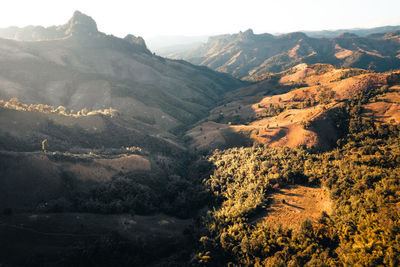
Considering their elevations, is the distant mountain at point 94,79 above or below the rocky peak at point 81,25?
below

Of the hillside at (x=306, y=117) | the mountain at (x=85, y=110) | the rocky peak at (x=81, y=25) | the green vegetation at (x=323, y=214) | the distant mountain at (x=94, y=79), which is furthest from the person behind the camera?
the rocky peak at (x=81, y=25)

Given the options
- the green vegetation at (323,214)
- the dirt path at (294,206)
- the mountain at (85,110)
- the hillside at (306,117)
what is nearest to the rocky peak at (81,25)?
the mountain at (85,110)

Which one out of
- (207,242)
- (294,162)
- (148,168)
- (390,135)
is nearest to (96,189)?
(148,168)

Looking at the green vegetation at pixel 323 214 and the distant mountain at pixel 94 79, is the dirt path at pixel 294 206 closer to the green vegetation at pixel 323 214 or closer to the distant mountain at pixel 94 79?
the green vegetation at pixel 323 214

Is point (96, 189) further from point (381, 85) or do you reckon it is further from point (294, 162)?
point (381, 85)

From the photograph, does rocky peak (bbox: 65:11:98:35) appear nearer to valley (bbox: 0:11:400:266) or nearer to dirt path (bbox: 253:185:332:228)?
valley (bbox: 0:11:400:266)

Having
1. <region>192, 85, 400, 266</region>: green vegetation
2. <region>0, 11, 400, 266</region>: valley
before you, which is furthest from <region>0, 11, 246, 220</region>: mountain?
<region>192, 85, 400, 266</region>: green vegetation

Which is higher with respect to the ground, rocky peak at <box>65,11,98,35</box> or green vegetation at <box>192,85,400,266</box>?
rocky peak at <box>65,11,98,35</box>

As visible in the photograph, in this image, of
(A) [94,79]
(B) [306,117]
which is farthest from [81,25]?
(B) [306,117]

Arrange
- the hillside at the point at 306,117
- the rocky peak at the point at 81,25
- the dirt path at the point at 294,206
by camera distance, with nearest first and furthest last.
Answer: the dirt path at the point at 294,206 → the hillside at the point at 306,117 → the rocky peak at the point at 81,25

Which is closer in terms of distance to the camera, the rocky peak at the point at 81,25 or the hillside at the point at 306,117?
the hillside at the point at 306,117

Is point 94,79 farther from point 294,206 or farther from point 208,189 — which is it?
point 294,206

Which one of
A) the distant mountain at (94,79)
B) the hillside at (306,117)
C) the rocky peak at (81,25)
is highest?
the rocky peak at (81,25)
